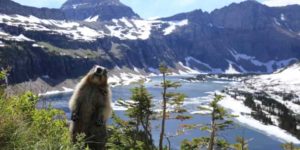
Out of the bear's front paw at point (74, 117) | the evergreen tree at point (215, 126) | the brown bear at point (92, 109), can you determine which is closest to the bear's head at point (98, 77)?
the brown bear at point (92, 109)

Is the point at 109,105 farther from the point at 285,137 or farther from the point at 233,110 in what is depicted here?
the point at 233,110

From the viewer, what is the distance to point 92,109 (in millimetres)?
11016

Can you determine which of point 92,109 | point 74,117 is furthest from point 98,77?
point 74,117

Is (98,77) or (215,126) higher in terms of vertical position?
(98,77)

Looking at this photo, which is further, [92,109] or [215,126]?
[215,126]

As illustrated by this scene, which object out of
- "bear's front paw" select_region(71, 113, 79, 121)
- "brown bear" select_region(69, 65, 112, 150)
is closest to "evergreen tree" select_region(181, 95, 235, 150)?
"brown bear" select_region(69, 65, 112, 150)

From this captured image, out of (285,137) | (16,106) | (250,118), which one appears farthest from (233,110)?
(16,106)

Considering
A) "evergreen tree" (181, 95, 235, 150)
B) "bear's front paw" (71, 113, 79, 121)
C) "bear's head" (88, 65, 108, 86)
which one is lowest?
"evergreen tree" (181, 95, 235, 150)

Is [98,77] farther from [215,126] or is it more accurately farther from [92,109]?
[215,126]

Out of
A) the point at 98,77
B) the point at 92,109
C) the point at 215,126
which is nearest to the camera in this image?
the point at 92,109

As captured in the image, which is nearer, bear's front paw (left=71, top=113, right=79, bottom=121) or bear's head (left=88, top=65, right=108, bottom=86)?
bear's front paw (left=71, top=113, right=79, bottom=121)

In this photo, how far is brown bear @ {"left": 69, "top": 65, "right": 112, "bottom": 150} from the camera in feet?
35.9

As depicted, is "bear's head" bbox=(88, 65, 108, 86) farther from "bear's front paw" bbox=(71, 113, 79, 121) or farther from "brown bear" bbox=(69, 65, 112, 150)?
"bear's front paw" bbox=(71, 113, 79, 121)

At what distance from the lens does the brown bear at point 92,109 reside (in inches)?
431
